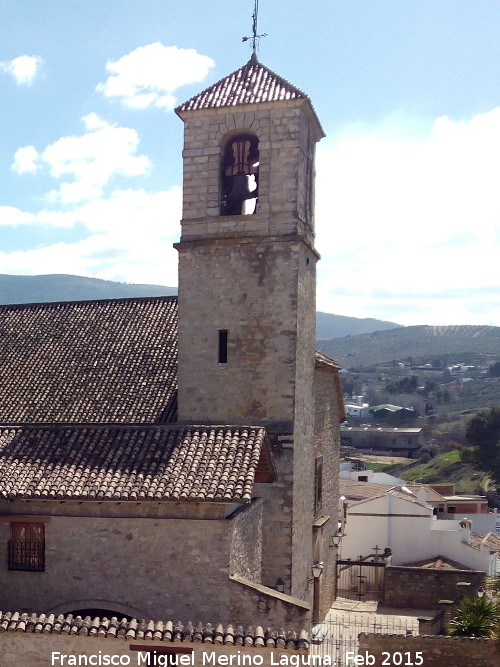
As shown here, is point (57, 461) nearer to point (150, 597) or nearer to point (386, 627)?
point (150, 597)

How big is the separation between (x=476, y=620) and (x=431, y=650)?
1.45 meters

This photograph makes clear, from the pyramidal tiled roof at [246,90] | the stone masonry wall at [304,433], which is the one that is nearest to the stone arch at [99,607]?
the stone masonry wall at [304,433]

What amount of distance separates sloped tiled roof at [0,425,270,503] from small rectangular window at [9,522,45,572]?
2.64 ft

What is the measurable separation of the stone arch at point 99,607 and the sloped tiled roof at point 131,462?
6.63 feet

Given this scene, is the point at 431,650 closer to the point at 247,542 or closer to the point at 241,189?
the point at 247,542

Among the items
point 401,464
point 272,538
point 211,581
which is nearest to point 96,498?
point 211,581

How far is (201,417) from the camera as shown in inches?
683

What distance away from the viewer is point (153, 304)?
2208 centimetres

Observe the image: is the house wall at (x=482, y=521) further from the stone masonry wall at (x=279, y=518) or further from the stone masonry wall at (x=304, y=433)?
the stone masonry wall at (x=279, y=518)

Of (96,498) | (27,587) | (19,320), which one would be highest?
(19,320)

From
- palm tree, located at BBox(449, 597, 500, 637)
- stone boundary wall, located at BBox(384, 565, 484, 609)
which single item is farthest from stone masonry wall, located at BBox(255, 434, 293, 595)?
stone boundary wall, located at BBox(384, 565, 484, 609)

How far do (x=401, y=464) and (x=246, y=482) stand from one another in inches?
2298

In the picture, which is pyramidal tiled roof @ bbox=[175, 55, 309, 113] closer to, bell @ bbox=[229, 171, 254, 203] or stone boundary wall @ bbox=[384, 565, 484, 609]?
bell @ bbox=[229, 171, 254, 203]

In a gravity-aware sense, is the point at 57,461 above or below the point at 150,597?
above
